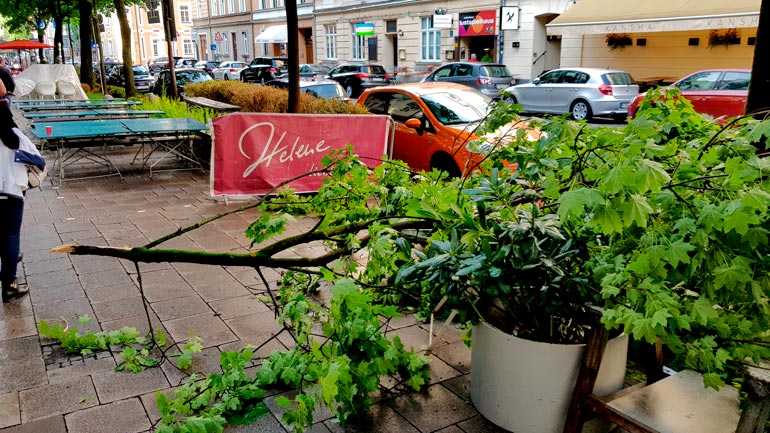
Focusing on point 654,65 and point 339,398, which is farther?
point 654,65

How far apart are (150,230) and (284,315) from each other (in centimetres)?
435

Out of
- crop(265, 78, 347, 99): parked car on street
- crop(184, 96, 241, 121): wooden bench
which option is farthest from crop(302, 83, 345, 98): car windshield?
crop(184, 96, 241, 121): wooden bench

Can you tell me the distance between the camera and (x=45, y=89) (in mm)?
19859

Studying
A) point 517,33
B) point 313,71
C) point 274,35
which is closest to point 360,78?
point 313,71

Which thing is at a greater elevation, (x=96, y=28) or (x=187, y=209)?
(x=96, y=28)

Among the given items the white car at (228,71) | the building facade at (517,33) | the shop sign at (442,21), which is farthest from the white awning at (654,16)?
the white car at (228,71)

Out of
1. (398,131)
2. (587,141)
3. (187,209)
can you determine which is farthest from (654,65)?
(587,141)

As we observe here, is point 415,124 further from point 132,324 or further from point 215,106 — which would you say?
point 132,324

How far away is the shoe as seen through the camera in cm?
504

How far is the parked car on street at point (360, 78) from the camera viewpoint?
27203 millimetres

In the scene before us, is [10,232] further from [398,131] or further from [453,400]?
[398,131]

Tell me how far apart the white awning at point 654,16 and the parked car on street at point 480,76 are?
96.2 inches

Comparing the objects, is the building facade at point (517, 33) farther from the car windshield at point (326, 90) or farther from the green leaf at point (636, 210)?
the green leaf at point (636, 210)

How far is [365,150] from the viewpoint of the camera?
8625 millimetres
